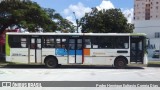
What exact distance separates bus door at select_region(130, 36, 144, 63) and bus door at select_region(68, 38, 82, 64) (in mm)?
3988

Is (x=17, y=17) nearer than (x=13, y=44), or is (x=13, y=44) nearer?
(x=13, y=44)

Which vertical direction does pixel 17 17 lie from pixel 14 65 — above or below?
above

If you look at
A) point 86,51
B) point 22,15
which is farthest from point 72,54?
point 22,15

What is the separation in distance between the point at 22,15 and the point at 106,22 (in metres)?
20.9

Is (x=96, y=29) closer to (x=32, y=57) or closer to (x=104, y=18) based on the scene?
(x=104, y=18)

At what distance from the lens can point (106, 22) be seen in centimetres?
5816

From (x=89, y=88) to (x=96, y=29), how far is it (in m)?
42.3

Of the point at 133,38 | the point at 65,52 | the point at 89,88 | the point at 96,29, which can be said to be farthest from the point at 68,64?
the point at 96,29

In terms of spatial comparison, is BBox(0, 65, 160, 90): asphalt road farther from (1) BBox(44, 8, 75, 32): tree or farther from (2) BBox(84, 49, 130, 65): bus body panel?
(1) BBox(44, 8, 75, 32): tree

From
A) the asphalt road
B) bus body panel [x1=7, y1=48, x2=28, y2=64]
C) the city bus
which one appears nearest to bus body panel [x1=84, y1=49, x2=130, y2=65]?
the city bus

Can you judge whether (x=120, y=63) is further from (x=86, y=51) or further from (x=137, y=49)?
(x=86, y=51)

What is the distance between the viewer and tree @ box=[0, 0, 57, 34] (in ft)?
131

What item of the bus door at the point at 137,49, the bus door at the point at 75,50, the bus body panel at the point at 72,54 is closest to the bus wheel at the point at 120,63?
the bus body panel at the point at 72,54

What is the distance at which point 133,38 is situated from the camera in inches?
1254
